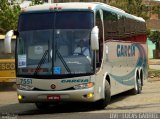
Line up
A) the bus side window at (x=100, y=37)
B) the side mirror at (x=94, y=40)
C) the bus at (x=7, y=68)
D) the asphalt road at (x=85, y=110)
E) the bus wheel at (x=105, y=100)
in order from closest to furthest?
the asphalt road at (x=85, y=110), the side mirror at (x=94, y=40), the bus side window at (x=100, y=37), the bus wheel at (x=105, y=100), the bus at (x=7, y=68)

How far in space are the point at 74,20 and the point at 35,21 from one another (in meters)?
1.19

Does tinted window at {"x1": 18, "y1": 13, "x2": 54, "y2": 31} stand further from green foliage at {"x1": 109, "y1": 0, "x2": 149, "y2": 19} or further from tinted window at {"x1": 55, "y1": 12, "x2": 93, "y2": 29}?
green foliage at {"x1": 109, "y1": 0, "x2": 149, "y2": 19}

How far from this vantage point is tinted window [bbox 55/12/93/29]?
15578 millimetres

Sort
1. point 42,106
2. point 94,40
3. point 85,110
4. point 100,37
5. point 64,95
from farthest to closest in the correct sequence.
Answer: point 42,106
point 85,110
point 100,37
point 64,95
point 94,40

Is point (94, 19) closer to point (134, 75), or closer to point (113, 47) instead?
point (113, 47)

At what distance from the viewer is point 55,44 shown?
15438 mm

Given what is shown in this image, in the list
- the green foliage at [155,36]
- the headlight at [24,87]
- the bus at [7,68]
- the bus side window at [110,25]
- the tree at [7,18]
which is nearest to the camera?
the headlight at [24,87]

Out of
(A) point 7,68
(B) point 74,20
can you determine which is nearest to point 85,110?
(B) point 74,20

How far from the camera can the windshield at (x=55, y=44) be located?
1529 centimetres

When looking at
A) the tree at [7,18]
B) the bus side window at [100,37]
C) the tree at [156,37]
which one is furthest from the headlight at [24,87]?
the tree at [156,37]

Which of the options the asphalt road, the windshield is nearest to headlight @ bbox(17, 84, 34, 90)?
the windshield

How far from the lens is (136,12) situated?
4744 centimetres

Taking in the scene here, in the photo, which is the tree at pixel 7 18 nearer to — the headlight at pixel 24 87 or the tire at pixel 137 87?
the tire at pixel 137 87

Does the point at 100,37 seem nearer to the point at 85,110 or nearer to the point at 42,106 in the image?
the point at 85,110
